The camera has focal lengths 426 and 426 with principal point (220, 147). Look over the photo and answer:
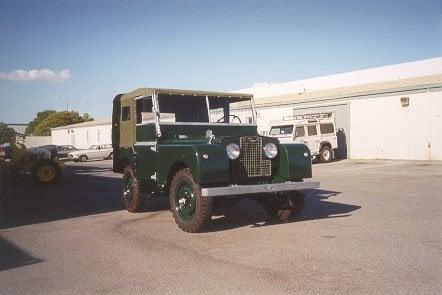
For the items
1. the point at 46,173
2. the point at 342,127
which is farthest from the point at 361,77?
the point at 46,173

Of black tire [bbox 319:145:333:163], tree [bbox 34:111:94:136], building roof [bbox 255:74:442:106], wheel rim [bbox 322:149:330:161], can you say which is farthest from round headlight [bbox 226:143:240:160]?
tree [bbox 34:111:94:136]

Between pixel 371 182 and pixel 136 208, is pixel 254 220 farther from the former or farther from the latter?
pixel 371 182

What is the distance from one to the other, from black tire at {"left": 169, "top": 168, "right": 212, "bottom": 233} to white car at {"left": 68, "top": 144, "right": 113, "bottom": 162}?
25409 millimetres

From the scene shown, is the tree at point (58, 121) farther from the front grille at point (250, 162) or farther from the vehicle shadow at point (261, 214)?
the front grille at point (250, 162)

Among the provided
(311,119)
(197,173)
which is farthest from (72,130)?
(197,173)

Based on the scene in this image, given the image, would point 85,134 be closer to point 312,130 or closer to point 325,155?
point 312,130

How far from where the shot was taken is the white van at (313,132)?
1992 centimetres

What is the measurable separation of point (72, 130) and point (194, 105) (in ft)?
129

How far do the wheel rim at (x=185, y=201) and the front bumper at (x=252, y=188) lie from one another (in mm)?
502

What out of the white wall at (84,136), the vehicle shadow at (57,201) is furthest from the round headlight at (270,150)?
the white wall at (84,136)

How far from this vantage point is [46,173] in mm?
14773

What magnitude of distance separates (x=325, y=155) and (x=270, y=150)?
14404 mm

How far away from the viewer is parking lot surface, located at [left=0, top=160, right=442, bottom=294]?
4227 mm

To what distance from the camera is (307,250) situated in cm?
534
